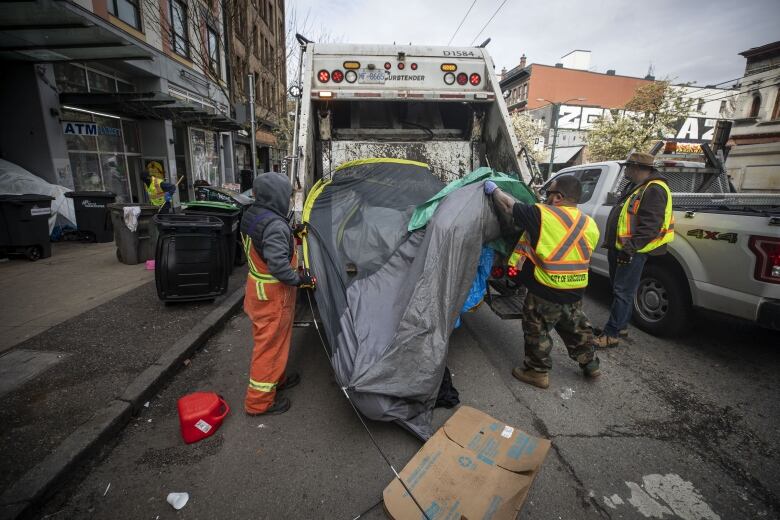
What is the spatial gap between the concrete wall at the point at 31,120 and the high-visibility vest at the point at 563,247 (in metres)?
10.5

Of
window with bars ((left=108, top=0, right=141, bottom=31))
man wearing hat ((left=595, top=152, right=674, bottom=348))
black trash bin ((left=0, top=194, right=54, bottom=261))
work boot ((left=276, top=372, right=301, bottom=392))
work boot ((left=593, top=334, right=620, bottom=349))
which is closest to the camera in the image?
work boot ((left=276, top=372, right=301, bottom=392))

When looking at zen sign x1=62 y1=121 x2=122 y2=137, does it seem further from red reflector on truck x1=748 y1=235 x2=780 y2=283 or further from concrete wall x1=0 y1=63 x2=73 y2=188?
red reflector on truck x1=748 y1=235 x2=780 y2=283

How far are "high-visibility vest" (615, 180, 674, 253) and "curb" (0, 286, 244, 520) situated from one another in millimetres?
4294

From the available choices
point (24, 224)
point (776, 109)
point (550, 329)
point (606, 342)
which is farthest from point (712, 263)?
point (776, 109)

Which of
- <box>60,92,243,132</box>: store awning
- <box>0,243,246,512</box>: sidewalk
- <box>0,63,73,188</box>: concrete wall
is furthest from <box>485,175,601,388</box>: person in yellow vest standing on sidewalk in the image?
<box>0,63,73,188</box>: concrete wall

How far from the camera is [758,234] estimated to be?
10.00ft

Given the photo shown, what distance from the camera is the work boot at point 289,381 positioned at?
9.89ft

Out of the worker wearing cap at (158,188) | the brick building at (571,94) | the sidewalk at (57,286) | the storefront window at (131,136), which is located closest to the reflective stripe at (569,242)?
the sidewalk at (57,286)

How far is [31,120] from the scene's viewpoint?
8.18 meters

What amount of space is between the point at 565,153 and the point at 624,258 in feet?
96.6

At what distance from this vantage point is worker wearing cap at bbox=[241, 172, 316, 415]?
8.11 ft

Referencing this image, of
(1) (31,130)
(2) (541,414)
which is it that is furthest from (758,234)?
(1) (31,130)

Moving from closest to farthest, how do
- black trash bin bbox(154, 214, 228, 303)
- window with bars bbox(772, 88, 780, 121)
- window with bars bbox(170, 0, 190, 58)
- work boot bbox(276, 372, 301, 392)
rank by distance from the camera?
work boot bbox(276, 372, 301, 392)
black trash bin bbox(154, 214, 228, 303)
window with bars bbox(170, 0, 190, 58)
window with bars bbox(772, 88, 780, 121)

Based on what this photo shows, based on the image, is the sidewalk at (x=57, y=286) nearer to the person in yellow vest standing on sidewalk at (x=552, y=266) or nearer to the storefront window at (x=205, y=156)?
the person in yellow vest standing on sidewalk at (x=552, y=266)
